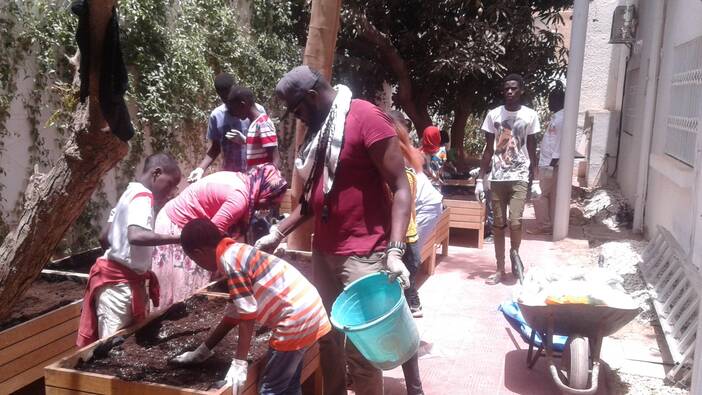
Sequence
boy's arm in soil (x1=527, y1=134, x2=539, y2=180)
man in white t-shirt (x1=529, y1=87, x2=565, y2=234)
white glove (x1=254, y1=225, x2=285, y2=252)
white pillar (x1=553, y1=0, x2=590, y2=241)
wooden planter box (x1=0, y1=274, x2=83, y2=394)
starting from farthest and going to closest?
man in white t-shirt (x1=529, y1=87, x2=565, y2=234)
white pillar (x1=553, y1=0, x2=590, y2=241)
boy's arm in soil (x1=527, y1=134, x2=539, y2=180)
wooden planter box (x1=0, y1=274, x2=83, y2=394)
white glove (x1=254, y1=225, x2=285, y2=252)

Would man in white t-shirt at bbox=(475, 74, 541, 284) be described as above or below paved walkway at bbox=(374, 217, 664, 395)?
above

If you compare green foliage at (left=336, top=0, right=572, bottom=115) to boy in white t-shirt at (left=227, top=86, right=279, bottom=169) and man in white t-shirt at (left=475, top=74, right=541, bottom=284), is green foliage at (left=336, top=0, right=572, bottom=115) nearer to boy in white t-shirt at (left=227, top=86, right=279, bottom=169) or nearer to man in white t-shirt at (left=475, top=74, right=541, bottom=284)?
man in white t-shirt at (left=475, top=74, right=541, bottom=284)

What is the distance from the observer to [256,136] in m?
4.87

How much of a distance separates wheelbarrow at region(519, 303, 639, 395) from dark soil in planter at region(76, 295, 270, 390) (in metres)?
1.55

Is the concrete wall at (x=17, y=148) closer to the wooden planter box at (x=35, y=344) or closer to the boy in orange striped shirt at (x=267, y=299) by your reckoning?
the wooden planter box at (x=35, y=344)

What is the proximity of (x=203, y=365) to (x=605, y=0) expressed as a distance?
479 inches

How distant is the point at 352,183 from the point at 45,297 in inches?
99.7

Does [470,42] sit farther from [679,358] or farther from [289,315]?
[289,315]

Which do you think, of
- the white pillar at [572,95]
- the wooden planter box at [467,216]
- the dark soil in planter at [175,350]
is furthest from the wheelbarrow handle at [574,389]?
the white pillar at [572,95]

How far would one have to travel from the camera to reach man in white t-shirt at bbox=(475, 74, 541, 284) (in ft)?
19.1

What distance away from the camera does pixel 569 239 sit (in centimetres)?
793

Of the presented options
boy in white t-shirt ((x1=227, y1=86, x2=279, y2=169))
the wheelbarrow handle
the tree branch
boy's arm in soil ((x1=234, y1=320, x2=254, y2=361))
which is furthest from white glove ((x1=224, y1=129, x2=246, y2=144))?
the tree branch

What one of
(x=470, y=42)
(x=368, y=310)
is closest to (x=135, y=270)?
(x=368, y=310)

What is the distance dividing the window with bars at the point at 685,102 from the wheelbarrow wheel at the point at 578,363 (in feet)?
8.97
